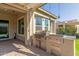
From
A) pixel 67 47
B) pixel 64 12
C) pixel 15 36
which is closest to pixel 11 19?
pixel 15 36

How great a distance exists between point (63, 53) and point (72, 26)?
2890 mm

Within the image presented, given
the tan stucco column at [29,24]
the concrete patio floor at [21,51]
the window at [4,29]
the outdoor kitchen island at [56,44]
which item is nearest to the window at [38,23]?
the tan stucco column at [29,24]

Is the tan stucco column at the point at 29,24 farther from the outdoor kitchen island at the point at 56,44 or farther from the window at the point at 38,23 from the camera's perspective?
the window at the point at 38,23

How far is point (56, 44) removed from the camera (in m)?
5.34

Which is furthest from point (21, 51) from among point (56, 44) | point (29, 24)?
point (29, 24)

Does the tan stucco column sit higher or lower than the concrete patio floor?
higher

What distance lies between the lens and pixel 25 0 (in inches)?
139

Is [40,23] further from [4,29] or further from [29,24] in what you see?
[4,29]

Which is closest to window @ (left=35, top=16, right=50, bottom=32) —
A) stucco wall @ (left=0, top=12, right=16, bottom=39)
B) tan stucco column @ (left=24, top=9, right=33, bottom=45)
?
tan stucco column @ (left=24, top=9, right=33, bottom=45)

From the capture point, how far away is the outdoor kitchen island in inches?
173

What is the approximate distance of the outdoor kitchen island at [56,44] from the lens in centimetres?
439

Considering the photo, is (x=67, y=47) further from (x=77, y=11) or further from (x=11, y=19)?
(x=11, y=19)

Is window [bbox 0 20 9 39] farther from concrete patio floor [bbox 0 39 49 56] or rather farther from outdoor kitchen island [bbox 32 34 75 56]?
outdoor kitchen island [bbox 32 34 75 56]

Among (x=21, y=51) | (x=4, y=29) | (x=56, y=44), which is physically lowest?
(x=21, y=51)
